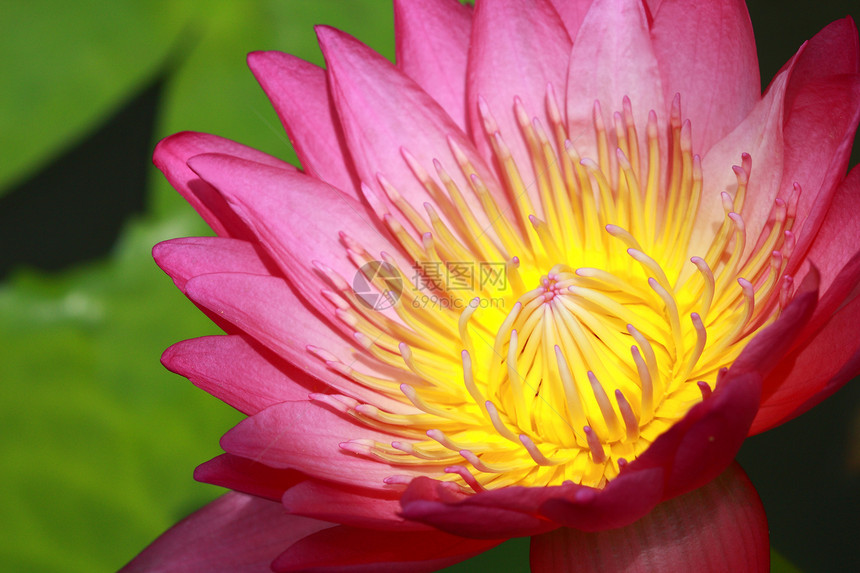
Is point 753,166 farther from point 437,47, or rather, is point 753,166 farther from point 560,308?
point 437,47

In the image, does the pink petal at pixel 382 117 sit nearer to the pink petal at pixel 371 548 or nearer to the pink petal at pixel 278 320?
the pink petal at pixel 278 320

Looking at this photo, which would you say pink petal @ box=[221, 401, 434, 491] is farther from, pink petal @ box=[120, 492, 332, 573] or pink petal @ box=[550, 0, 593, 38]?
pink petal @ box=[550, 0, 593, 38]

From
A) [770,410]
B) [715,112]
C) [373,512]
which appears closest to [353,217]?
[373,512]

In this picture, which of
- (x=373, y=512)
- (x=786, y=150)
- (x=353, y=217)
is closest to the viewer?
(x=373, y=512)

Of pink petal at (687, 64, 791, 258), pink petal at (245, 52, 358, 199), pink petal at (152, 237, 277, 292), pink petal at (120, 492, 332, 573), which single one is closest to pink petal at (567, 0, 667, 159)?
pink petal at (687, 64, 791, 258)

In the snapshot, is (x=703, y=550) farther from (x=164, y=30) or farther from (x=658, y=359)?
(x=164, y=30)

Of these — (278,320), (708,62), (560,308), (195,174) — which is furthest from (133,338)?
(708,62)

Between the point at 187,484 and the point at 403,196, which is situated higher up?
the point at 403,196

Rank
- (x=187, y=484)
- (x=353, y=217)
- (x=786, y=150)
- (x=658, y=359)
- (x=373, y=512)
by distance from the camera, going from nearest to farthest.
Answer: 1. (x=373, y=512)
2. (x=786, y=150)
3. (x=658, y=359)
4. (x=353, y=217)
5. (x=187, y=484)
